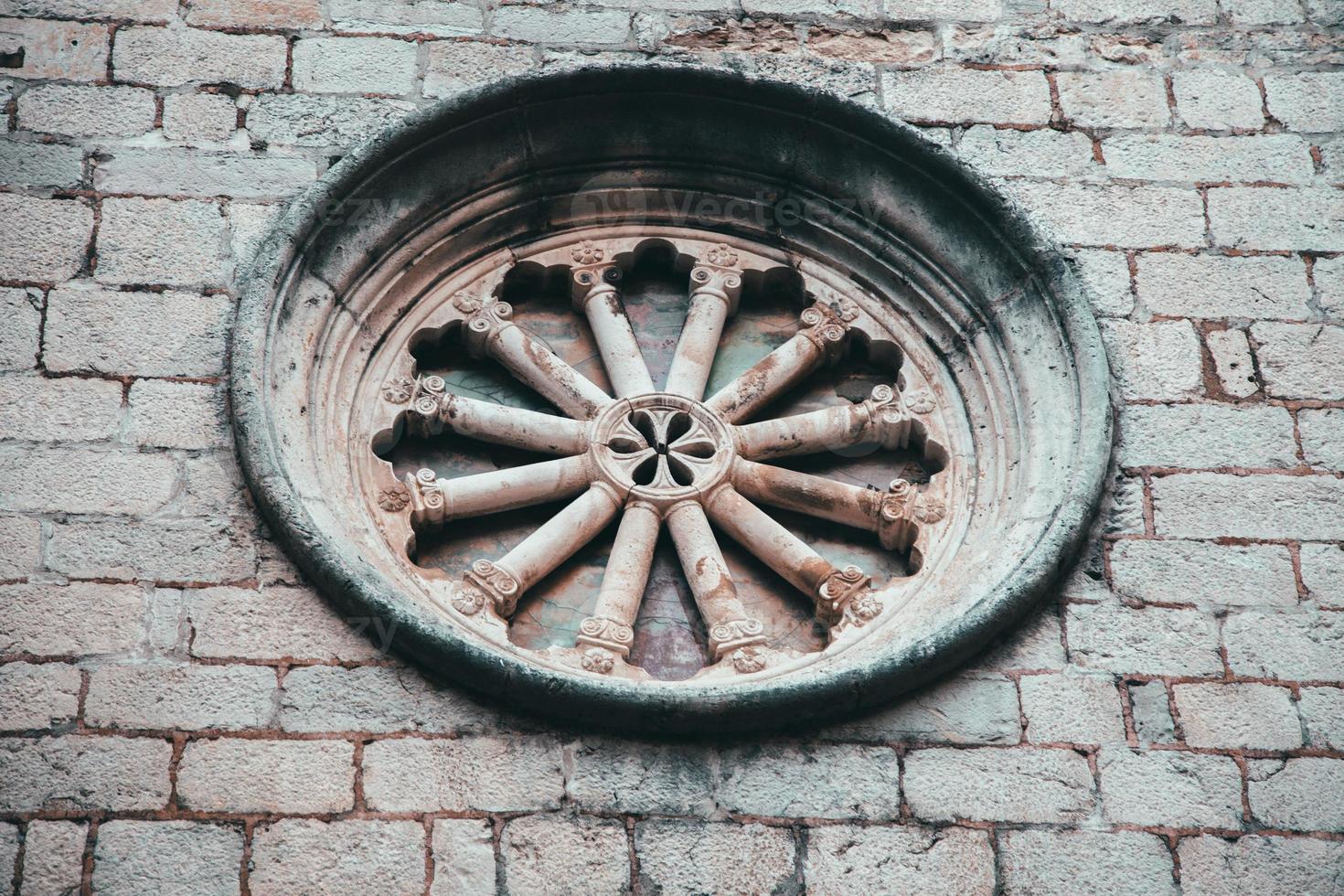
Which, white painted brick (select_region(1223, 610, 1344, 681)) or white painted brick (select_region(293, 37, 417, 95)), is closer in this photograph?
white painted brick (select_region(1223, 610, 1344, 681))

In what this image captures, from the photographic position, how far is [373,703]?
15.4ft

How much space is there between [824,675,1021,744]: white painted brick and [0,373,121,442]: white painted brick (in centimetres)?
228

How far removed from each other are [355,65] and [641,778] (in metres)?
2.82

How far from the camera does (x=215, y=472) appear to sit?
5090 millimetres

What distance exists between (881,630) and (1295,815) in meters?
1.22

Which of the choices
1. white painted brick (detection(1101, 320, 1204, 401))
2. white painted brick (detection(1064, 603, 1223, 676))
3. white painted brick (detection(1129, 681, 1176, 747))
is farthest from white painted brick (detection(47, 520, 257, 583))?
white painted brick (detection(1101, 320, 1204, 401))

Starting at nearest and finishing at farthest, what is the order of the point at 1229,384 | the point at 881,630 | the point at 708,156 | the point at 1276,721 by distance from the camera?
the point at 1276,721, the point at 881,630, the point at 1229,384, the point at 708,156

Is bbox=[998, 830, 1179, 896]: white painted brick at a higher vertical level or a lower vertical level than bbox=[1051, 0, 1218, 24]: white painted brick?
lower

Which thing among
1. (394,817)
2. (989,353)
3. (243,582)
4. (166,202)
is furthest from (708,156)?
(394,817)

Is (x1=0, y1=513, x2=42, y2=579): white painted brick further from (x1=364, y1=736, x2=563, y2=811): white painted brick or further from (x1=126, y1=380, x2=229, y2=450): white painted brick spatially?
(x1=364, y1=736, x2=563, y2=811): white painted brick

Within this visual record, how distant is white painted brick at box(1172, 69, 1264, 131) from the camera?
6219mm

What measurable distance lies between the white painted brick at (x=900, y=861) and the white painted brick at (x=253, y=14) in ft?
11.2

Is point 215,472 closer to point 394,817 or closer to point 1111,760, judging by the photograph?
point 394,817

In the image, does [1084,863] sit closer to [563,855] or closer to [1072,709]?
[1072,709]
